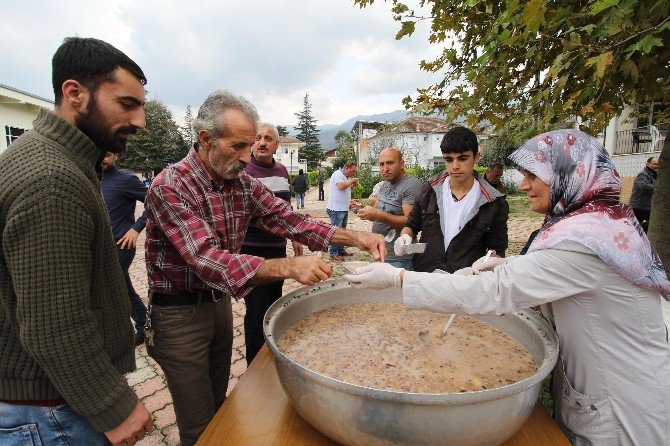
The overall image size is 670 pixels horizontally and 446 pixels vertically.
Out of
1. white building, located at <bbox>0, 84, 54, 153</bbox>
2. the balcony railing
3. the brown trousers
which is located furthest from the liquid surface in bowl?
white building, located at <bbox>0, 84, 54, 153</bbox>

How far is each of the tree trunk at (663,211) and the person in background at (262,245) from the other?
290 cm

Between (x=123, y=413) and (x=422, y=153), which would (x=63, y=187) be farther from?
(x=422, y=153)

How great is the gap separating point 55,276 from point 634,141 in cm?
1898

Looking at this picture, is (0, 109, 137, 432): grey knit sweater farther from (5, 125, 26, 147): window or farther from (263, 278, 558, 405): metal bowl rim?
(5, 125, 26, 147): window

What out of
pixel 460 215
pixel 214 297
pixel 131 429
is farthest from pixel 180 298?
pixel 460 215

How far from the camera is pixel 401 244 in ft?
7.88

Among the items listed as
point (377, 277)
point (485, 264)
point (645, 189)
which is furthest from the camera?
point (645, 189)

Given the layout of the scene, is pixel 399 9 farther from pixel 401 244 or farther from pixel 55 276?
pixel 55 276

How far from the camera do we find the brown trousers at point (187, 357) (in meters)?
1.71

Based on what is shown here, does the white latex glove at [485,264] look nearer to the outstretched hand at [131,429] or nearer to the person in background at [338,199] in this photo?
the outstretched hand at [131,429]

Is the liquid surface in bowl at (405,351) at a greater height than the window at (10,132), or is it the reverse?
the window at (10,132)

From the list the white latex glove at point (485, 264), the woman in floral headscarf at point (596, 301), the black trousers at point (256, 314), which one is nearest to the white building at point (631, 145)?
the white latex glove at point (485, 264)

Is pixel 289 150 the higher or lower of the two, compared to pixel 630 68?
higher

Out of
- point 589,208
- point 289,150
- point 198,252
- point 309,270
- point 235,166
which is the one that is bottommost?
point 309,270
